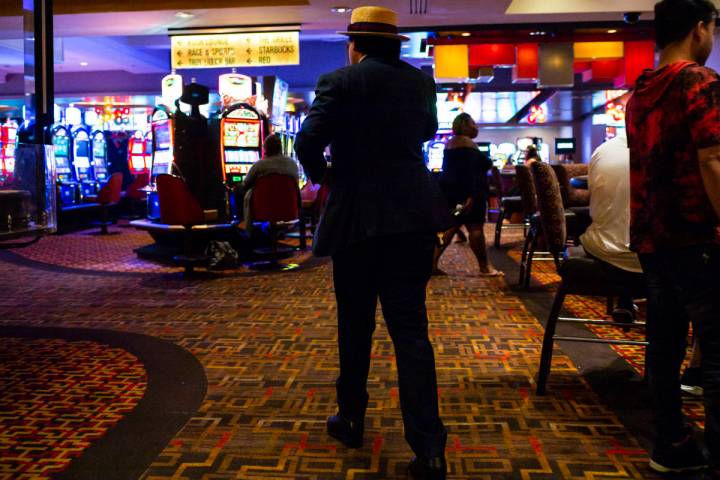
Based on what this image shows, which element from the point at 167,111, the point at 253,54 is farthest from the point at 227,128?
the point at 253,54

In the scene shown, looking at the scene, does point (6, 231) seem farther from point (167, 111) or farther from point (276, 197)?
point (167, 111)

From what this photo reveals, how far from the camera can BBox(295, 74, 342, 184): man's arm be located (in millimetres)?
2021

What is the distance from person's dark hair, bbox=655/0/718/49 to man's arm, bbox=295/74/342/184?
0.93m

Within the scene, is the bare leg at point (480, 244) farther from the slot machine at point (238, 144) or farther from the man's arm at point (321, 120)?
the man's arm at point (321, 120)

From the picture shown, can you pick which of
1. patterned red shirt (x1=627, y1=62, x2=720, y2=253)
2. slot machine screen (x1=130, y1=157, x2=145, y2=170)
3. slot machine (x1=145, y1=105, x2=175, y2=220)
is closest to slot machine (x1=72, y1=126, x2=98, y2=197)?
slot machine screen (x1=130, y1=157, x2=145, y2=170)

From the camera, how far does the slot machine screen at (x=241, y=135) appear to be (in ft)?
25.7

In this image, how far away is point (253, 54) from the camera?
884 cm

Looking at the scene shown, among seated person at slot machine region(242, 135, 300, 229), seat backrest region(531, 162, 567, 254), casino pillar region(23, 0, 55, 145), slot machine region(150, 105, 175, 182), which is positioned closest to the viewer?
casino pillar region(23, 0, 55, 145)

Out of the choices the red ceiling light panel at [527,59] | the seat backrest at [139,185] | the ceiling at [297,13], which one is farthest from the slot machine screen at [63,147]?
the red ceiling light panel at [527,59]

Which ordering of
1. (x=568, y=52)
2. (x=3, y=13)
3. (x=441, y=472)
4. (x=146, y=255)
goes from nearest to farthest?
1. (x=441, y=472)
2. (x=146, y=255)
3. (x=3, y=13)
4. (x=568, y=52)

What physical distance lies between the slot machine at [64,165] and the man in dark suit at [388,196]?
11.3 m

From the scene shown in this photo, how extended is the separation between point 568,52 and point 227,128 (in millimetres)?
4688

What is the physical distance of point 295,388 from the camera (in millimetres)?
2939

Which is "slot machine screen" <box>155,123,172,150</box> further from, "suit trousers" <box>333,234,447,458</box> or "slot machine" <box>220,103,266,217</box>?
"suit trousers" <box>333,234,447,458</box>
